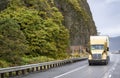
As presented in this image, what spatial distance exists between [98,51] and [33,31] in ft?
27.0

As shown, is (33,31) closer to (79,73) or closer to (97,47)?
(97,47)

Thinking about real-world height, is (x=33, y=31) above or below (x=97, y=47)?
above

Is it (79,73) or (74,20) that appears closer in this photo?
(79,73)

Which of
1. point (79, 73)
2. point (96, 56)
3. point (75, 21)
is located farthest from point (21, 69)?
point (75, 21)

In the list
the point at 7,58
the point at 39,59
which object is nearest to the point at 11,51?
the point at 7,58

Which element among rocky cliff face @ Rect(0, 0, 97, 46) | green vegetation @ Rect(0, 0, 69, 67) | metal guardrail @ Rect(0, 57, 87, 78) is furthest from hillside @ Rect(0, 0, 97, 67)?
rocky cliff face @ Rect(0, 0, 97, 46)

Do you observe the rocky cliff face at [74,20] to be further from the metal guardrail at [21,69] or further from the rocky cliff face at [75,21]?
the metal guardrail at [21,69]

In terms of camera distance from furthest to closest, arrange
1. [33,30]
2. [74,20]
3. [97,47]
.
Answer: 1. [74,20]
2. [33,30]
3. [97,47]

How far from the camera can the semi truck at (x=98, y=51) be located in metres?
49.3

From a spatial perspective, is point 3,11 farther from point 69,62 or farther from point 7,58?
point 7,58

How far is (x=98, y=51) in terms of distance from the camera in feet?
162

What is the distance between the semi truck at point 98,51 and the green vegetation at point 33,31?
5.05 metres

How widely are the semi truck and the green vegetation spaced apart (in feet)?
16.6

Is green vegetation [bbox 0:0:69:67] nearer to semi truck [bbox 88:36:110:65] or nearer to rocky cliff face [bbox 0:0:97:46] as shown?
semi truck [bbox 88:36:110:65]
